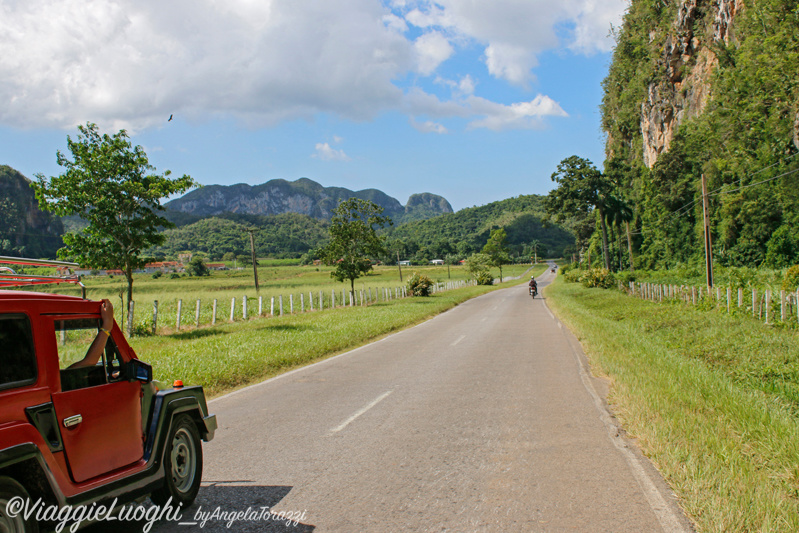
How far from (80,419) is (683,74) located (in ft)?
271

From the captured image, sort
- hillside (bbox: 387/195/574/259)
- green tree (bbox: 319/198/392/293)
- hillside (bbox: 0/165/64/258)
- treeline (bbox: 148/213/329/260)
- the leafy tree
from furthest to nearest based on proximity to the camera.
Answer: hillside (bbox: 387/195/574/259) < treeline (bbox: 148/213/329/260) < the leafy tree < hillside (bbox: 0/165/64/258) < green tree (bbox: 319/198/392/293)

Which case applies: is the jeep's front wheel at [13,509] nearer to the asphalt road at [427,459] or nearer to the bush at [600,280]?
the asphalt road at [427,459]

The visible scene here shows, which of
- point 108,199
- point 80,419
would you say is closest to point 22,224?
point 108,199

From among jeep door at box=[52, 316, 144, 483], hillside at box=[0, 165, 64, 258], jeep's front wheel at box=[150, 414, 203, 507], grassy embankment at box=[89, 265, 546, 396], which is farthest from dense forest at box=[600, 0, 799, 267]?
hillside at box=[0, 165, 64, 258]

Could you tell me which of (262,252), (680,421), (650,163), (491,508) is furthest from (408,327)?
(262,252)

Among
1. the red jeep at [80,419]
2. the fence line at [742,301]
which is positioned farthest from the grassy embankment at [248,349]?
the fence line at [742,301]

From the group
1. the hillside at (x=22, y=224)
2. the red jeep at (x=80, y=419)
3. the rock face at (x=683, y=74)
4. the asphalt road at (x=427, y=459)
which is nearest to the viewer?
the red jeep at (x=80, y=419)

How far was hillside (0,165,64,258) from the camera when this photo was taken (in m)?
75.8

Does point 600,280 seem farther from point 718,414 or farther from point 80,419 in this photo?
point 80,419

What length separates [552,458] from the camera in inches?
225

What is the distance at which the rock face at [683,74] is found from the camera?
61.2 metres

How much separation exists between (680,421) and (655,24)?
8823 centimetres

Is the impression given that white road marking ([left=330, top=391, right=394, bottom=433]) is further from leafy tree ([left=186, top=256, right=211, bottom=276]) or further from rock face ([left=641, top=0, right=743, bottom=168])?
leafy tree ([left=186, top=256, right=211, bottom=276])

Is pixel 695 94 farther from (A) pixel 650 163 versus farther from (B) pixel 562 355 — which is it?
(B) pixel 562 355
